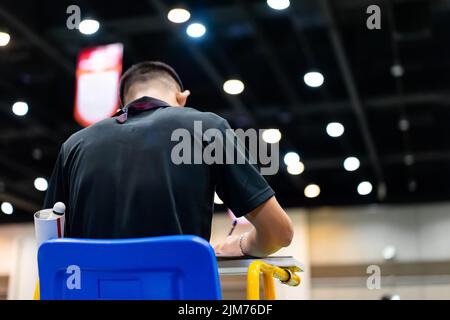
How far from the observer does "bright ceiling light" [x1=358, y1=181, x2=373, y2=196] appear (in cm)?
1056

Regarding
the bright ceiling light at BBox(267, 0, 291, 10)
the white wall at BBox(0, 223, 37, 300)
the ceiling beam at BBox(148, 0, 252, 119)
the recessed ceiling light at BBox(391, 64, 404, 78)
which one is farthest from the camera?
the white wall at BBox(0, 223, 37, 300)

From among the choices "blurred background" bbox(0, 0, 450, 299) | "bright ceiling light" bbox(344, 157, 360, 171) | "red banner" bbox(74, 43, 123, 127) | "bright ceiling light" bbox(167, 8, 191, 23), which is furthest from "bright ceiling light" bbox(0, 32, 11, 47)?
"bright ceiling light" bbox(344, 157, 360, 171)

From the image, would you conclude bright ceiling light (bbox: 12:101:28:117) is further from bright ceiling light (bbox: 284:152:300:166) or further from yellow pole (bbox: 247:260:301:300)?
yellow pole (bbox: 247:260:301:300)

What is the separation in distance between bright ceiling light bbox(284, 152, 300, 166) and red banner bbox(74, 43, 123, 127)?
4.34 metres

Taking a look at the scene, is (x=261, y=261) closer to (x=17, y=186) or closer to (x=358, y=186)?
(x=358, y=186)

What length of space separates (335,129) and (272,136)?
85 cm

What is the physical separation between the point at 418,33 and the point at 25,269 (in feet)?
28.1

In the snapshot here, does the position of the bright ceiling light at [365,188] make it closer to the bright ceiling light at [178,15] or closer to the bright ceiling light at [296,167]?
the bright ceiling light at [296,167]

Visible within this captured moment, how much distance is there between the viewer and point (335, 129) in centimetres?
838

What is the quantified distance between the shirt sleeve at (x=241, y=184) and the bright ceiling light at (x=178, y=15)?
426 centimetres

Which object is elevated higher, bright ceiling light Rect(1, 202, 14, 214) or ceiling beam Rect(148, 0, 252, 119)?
bright ceiling light Rect(1, 202, 14, 214)

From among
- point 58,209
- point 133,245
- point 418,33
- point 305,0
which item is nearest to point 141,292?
point 133,245

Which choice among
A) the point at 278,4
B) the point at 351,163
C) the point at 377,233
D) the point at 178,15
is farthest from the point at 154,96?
the point at 377,233

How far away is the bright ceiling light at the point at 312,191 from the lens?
1074cm
